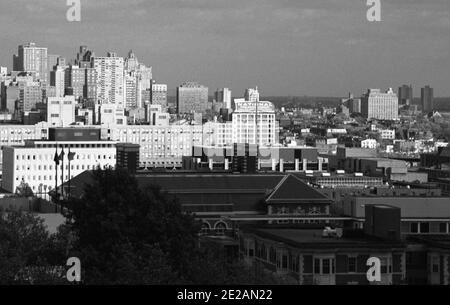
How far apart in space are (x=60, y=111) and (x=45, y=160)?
1512 inches

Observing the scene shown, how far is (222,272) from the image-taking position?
23859 millimetres

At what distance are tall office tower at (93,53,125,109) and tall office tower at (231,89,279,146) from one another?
1736 inches

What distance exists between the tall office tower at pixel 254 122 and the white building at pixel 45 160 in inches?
1639

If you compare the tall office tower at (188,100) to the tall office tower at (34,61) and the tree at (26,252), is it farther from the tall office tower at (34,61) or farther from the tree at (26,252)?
the tree at (26,252)

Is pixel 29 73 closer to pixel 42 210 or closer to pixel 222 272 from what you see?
pixel 42 210

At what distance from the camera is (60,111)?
12494 centimetres

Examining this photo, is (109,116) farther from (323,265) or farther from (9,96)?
(323,265)

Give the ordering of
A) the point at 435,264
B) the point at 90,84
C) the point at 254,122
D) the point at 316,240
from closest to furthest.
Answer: the point at 316,240 < the point at 435,264 < the point at 254,122 < the point at 90,84

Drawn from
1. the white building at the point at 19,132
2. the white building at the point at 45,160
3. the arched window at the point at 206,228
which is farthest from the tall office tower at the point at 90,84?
the arched window at the point at 206,228

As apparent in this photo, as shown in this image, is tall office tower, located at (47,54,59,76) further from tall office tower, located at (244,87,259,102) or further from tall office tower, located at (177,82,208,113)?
tall office tower, located at (244,87,259,102)

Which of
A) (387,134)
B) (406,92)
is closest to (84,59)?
(387,134)

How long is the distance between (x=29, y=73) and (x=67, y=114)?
165 ft

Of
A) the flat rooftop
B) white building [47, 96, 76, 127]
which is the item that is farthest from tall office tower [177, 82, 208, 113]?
the flat rooftop

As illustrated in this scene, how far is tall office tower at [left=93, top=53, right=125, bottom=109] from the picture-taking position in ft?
586
